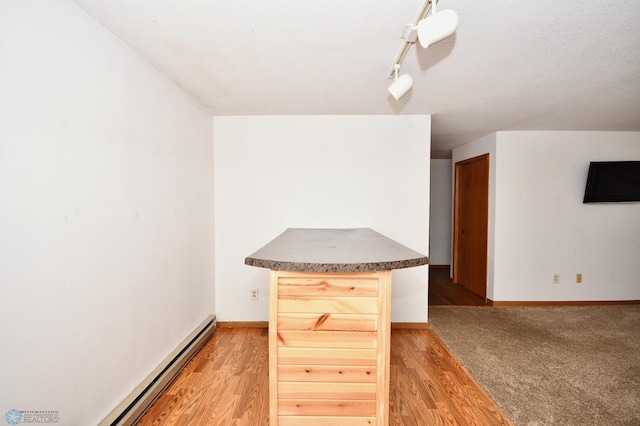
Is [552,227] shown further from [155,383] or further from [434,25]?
[155,383]

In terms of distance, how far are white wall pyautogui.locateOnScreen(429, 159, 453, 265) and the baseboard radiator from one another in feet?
15.2

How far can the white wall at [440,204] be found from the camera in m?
5.49

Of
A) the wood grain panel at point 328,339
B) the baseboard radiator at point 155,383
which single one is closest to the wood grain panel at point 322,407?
the wood grain panel at point 328,339

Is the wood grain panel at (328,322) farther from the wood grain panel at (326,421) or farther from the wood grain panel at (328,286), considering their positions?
the wood grain panel at (326,421)

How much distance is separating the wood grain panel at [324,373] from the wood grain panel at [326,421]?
0.18 m

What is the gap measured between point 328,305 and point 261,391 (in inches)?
43.1

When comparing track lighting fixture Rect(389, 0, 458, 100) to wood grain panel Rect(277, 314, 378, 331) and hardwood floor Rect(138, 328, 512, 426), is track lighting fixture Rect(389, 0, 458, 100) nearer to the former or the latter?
wood grain panel Rect(277, 314, 378, 331)

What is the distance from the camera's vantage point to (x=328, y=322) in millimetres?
1279

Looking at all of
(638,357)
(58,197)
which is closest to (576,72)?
(638,357)

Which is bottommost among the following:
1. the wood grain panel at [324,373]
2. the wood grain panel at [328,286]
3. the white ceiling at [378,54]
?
the wood grain panel at [324,373]

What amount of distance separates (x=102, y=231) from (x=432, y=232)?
5386 mm

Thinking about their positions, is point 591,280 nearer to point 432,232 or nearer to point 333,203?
point 432,232

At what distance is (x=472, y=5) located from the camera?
1.20 m

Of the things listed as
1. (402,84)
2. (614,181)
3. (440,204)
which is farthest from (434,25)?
(440,204)
